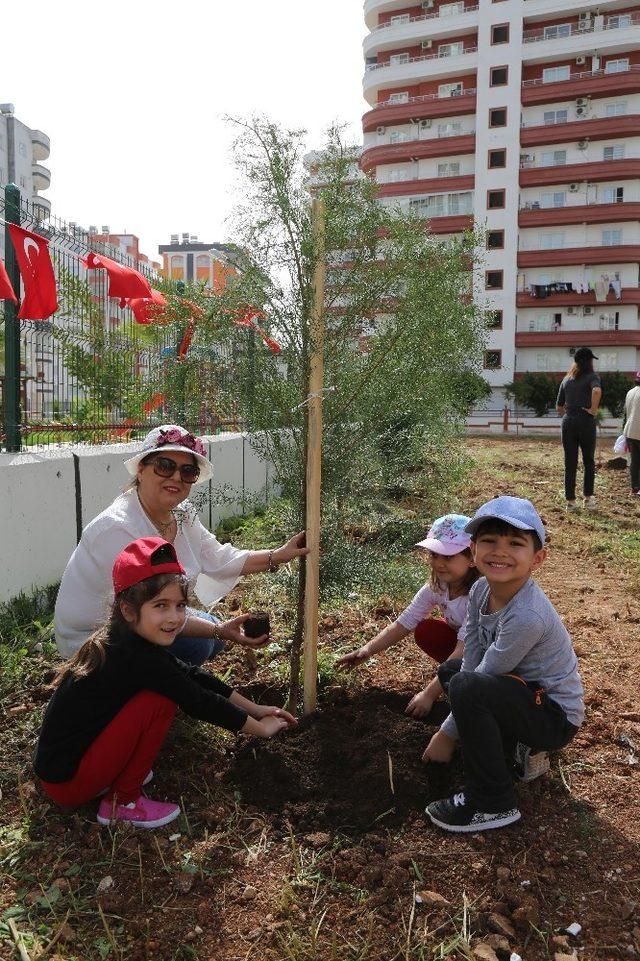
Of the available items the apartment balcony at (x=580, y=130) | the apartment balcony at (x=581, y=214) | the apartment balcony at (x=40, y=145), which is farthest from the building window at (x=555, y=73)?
the apartment balcony at (x=40, y=145)

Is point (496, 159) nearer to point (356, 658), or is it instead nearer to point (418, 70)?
point (418, 70)

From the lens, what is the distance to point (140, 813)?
2482 mm

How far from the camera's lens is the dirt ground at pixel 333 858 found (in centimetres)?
198

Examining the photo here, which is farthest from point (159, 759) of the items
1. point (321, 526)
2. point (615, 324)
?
point (615, 324)

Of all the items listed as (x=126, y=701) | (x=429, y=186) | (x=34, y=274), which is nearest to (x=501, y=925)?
(x=126, y=701)

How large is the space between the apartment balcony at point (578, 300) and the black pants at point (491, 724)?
3746 cm

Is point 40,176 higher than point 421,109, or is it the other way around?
point 421,109

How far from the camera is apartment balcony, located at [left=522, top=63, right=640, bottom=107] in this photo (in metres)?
35.2

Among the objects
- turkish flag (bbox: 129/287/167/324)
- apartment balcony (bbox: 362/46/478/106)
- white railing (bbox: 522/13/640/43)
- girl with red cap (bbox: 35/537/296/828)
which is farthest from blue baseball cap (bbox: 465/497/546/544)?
apartment balcony (bbox: 362/46/478/106)

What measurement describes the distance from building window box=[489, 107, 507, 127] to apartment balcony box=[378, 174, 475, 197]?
262cm

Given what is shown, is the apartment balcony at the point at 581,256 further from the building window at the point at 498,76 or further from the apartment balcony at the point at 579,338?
the building window at the point at 498,76

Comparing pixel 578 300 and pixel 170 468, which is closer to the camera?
pixel 170 468

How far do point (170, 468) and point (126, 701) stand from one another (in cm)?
91

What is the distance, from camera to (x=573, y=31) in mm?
36750
